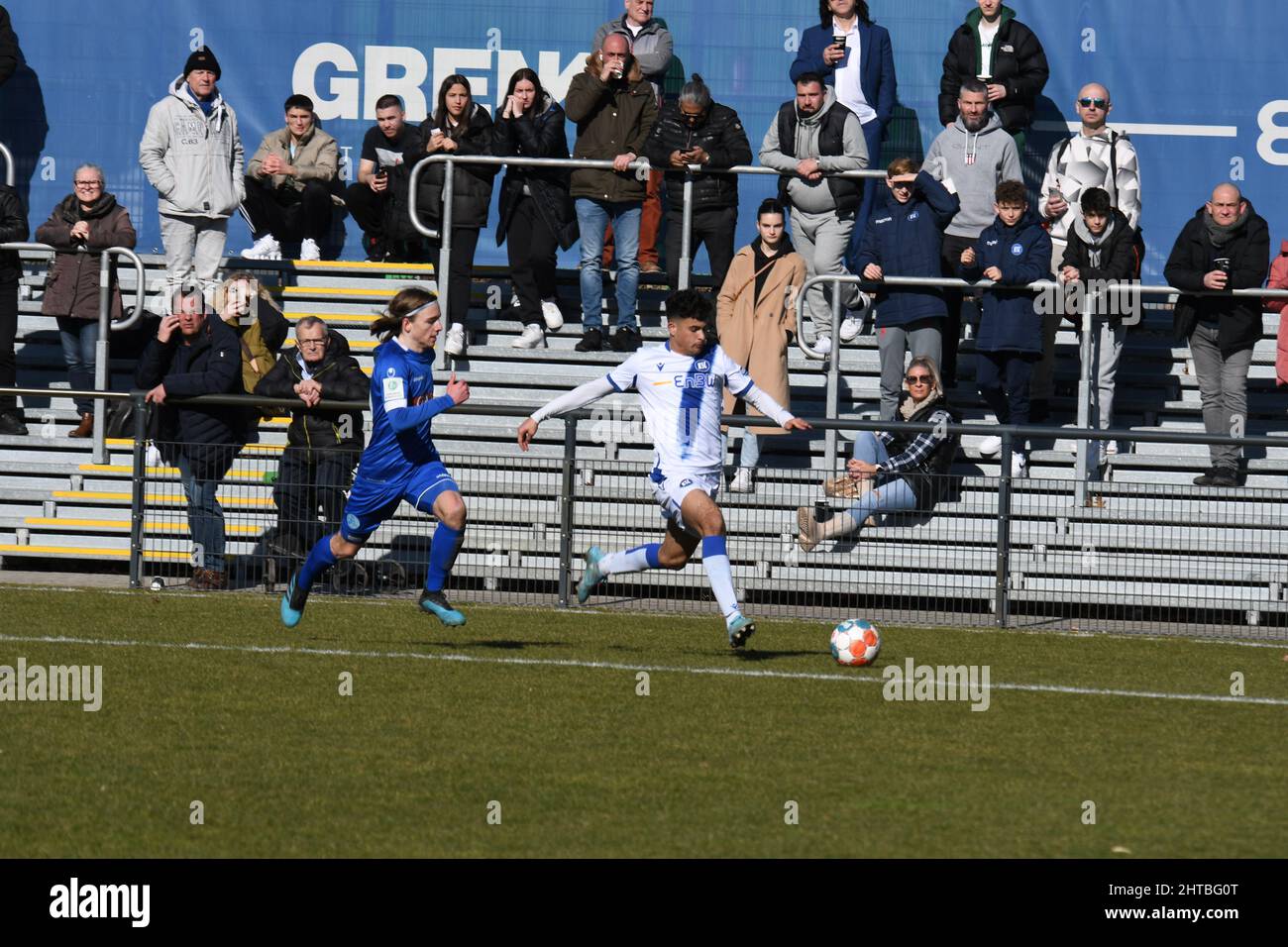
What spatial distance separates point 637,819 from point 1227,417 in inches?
384

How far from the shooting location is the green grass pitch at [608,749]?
23.2ft

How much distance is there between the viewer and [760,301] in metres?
15.8

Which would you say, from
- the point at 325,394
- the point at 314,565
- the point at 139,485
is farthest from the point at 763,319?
the point at 314,565

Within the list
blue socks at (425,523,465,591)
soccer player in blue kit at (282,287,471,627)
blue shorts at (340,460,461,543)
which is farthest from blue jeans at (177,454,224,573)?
blue socks at (425,523,465,591)

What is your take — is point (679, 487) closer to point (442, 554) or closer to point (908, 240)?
point (442, 554)

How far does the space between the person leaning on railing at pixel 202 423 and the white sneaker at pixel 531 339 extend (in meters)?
2.86

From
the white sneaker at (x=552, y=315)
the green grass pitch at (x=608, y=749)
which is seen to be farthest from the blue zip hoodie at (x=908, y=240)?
the green grass pitch at (x=608, y=749)

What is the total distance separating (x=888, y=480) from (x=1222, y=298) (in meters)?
3.52

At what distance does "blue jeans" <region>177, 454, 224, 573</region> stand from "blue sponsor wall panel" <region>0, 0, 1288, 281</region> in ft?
16.8

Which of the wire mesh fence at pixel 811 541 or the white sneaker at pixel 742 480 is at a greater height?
the white sneaker at pixel 742 480

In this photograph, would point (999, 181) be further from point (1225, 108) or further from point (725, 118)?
point (1225, 108)

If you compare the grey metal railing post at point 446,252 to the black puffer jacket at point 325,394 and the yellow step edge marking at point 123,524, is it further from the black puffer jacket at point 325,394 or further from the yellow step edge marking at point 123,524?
the yellow step edge marking at point 123,524

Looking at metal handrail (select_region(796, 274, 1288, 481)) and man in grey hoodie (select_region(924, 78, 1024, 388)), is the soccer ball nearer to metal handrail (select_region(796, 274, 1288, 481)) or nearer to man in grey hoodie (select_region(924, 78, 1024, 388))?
metal handrail (select_region(796, 274, 1288, 481))

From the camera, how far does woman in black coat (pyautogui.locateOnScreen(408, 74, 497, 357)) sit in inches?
672
